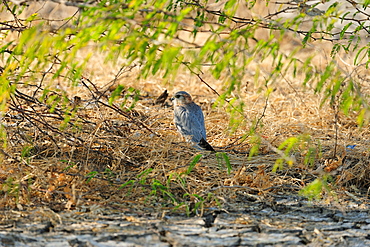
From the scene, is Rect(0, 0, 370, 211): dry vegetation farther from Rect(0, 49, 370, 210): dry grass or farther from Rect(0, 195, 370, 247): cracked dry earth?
Rect(0, 195, 370, 247): cracked dry earth

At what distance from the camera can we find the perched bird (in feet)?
15.4

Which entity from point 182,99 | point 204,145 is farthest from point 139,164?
point 182,99

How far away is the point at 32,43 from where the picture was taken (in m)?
2.55

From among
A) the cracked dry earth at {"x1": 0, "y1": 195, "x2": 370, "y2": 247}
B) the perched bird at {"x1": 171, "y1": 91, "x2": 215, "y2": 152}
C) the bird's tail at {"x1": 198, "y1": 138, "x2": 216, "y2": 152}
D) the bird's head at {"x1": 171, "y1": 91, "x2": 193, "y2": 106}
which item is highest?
the bird's head at {"x1": 171, "y1": 91, "x2": 193, "y2": 106}

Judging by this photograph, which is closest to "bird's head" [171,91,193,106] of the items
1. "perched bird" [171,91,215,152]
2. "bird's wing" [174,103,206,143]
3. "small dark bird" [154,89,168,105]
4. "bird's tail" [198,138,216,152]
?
"perched bird" [171,91,215,152]

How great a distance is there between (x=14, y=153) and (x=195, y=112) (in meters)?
1.86

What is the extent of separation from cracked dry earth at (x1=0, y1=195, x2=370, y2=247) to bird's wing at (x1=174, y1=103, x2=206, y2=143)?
125 cm

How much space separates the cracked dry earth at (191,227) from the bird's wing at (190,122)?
1.25 metres

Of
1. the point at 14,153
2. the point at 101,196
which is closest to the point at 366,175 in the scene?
the point at 101,196

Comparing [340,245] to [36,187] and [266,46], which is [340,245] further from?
[36,187]

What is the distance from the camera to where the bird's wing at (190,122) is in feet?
15.7

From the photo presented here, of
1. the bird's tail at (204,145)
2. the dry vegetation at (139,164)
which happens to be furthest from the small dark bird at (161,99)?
the bird's tail at (204,145)

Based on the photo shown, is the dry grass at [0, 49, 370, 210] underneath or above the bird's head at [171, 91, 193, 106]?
underneath

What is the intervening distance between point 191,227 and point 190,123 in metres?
1.78
